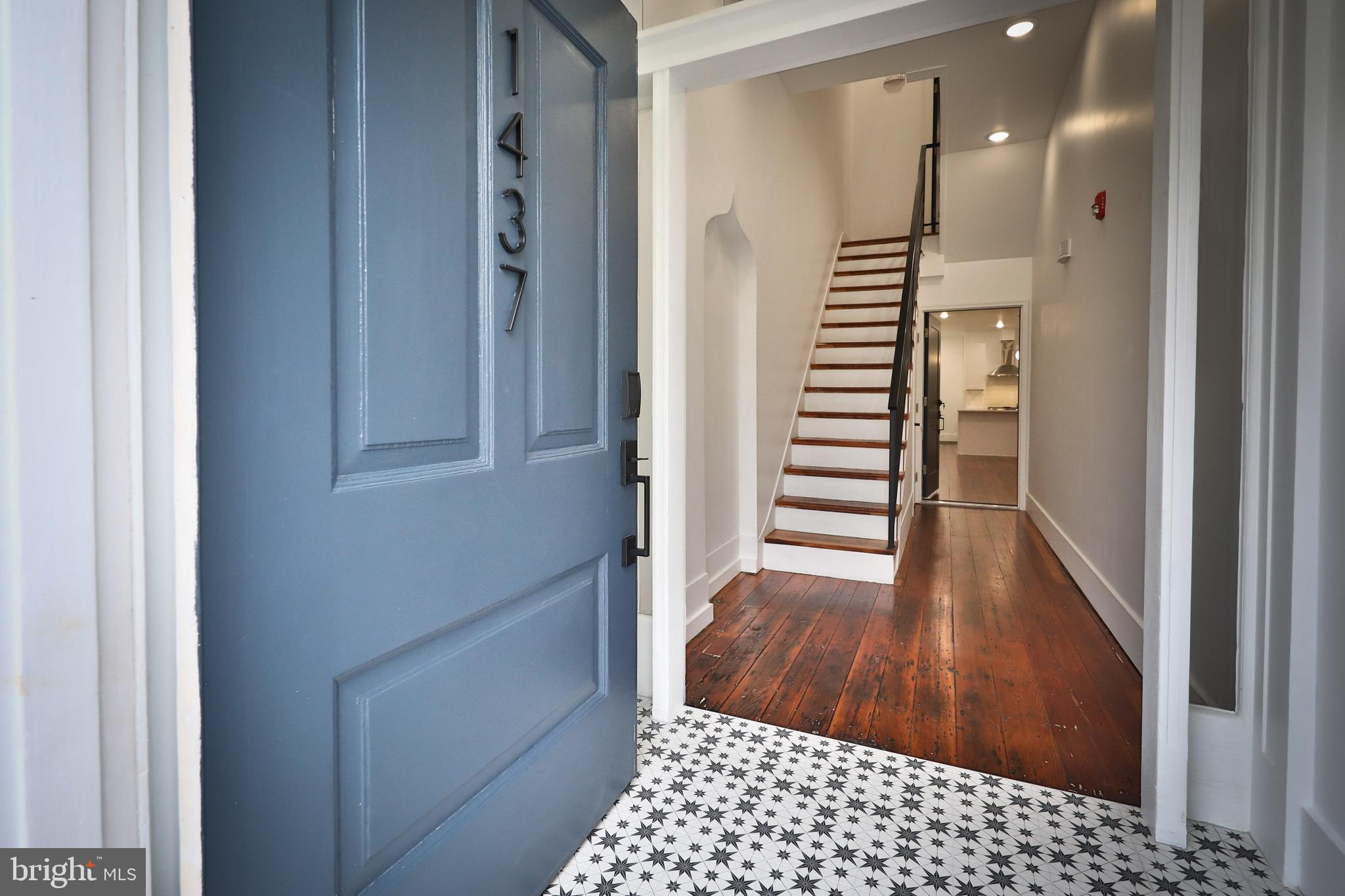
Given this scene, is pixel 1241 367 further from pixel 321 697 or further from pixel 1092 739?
pixel 321 697

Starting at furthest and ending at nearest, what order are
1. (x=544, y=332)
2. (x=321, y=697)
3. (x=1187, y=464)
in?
(x=1187, y=464) < (x=544, y=332) < (x=321, y=697)

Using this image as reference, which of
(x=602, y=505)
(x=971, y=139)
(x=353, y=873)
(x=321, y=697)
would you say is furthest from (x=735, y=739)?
(x=971, y=139)

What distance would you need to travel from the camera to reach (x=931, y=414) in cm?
666

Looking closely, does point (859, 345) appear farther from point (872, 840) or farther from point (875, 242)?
point (872, 840)

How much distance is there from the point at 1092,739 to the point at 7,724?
235 cm

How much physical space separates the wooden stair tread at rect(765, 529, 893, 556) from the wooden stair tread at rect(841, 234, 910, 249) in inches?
150

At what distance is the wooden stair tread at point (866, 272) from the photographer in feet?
20.0

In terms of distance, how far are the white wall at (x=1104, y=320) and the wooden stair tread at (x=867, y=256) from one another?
1.66 m

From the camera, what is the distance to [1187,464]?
1.42 metres

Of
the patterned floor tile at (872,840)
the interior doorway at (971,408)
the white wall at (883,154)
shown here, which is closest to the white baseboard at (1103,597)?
the patterned floor tile at (872,840)

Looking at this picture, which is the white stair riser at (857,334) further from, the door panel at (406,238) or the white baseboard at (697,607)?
the door panel at (406,238)

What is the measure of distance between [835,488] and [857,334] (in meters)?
1.75

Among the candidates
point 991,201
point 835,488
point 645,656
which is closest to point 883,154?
point 991,201

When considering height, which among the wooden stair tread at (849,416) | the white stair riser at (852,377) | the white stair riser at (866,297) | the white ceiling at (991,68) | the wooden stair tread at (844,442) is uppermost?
the white ceiling at (991,68)
